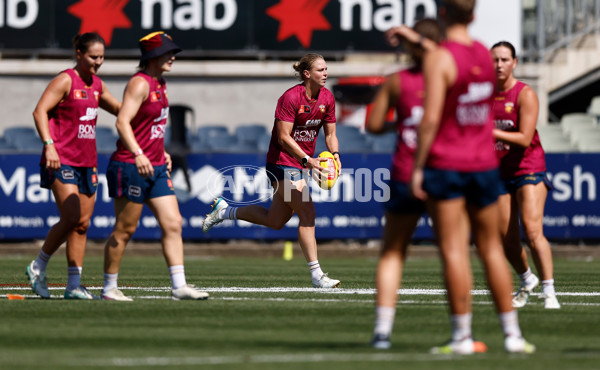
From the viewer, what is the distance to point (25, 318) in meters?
8.72

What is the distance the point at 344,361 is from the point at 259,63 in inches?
815

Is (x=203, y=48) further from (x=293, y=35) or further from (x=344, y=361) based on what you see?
(x=344, y=361)

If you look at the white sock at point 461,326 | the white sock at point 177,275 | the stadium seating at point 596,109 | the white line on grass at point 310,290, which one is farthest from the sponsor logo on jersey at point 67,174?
the stadium seating at point 596,109

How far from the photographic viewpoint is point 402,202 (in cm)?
682

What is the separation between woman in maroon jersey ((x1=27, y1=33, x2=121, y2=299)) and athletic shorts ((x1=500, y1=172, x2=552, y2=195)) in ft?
12.2

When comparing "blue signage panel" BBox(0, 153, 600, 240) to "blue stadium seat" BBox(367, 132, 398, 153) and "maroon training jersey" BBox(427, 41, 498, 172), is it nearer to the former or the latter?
"blue stadium seat" BBox(367, 132, 398, 153)

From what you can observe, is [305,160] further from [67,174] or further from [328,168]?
[67,174]

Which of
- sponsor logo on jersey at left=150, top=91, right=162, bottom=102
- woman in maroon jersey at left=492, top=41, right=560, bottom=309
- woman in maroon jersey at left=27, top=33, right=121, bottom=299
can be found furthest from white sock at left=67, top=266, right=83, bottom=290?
woman in maroon jersey at left=492, top=41, right=560, bottom=309

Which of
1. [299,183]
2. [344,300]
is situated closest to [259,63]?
[299,183]

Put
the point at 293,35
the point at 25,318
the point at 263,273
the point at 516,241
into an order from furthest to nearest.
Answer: the point at 293,35, the point at 263,273, the point at 516,241, the point at 25,318

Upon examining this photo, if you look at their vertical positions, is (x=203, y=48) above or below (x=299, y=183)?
above

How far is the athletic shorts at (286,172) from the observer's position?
1230 cm

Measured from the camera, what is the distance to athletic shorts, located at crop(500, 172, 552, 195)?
998 centimetres

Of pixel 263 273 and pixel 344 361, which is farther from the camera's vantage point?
pixel 263 273
